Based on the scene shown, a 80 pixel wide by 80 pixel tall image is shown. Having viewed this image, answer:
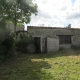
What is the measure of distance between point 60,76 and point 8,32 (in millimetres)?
6498

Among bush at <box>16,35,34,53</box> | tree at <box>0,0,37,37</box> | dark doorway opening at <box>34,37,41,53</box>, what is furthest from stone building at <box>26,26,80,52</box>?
tree at <box>0,0,37,37</box>

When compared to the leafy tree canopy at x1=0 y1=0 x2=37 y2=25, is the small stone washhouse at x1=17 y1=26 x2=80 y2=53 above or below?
below

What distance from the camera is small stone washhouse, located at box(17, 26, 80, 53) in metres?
20.5

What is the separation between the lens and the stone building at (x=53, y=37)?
67.1 ft

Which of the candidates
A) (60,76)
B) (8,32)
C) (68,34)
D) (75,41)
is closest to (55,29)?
(68,34)

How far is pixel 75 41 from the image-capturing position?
74.6ft

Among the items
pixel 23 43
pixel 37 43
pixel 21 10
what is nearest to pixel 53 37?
pixel 37 43

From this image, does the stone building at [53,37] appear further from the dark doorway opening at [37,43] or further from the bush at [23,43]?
the bush at [23,43]

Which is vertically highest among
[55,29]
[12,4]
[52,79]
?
[12,4]

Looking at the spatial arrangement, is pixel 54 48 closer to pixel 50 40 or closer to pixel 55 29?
pixel 50 40

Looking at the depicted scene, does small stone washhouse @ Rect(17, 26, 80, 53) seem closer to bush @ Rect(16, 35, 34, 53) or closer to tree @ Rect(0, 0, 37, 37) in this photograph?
bush @ Rect(16, 35, 34, 53)

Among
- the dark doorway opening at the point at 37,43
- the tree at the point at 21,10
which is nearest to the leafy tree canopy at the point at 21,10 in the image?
the tree at the point at 21,10

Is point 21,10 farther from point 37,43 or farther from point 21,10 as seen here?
point 37,43

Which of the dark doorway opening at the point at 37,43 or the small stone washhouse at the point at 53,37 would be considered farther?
the dark doorway opening at the point at 37,43
